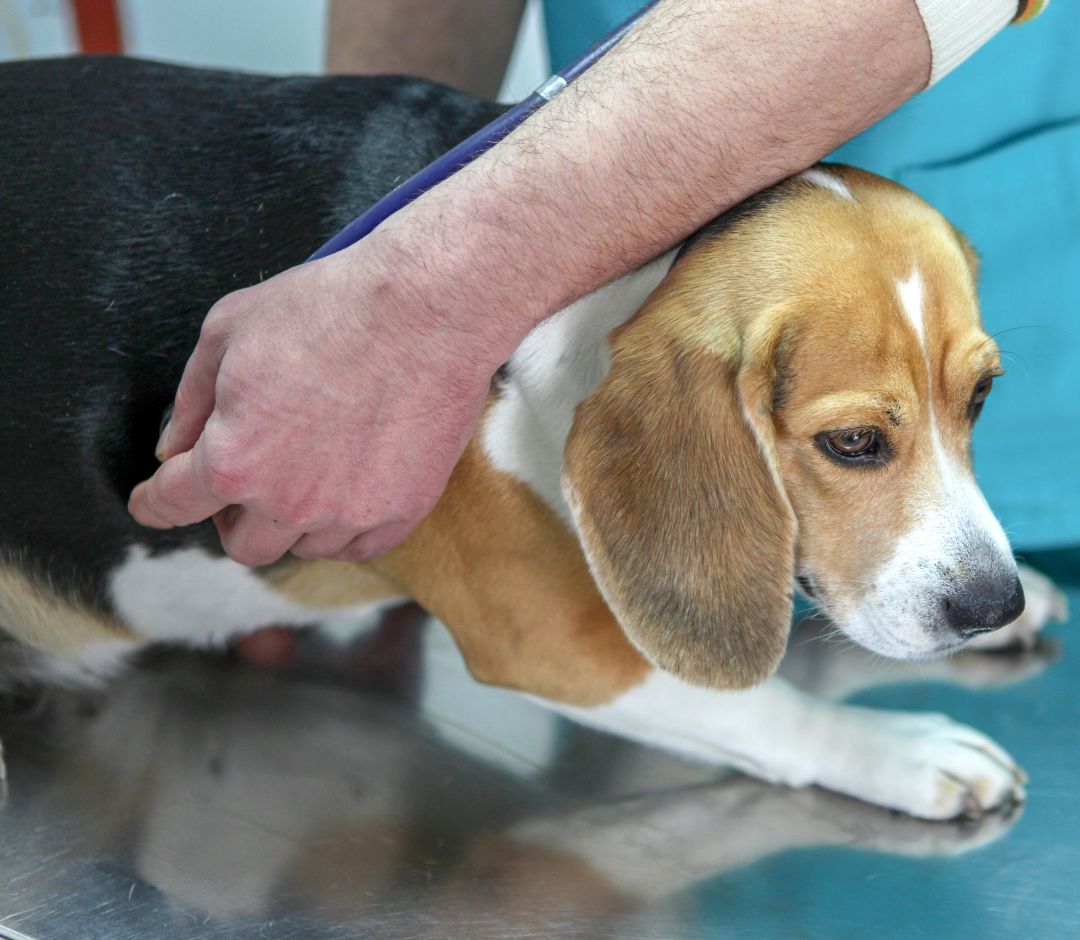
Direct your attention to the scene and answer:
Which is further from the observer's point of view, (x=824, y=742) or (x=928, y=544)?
(x=824, y=742)

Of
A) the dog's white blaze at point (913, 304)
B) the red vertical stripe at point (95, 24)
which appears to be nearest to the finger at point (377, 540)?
the dog's white blaze at point (913, 304)

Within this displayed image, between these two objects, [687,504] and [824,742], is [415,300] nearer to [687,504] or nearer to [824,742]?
[687,504]

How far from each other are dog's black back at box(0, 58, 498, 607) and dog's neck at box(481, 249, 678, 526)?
0.23 m

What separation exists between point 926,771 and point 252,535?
0.66 metres

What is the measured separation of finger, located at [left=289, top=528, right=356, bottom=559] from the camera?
1088mm

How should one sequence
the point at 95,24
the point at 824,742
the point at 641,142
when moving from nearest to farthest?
the point at 641,142
the point at 824,742
the point at 95,24

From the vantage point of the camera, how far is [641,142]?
37.8 inches

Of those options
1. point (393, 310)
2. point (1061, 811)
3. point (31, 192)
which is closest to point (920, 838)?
point (1061, 811)

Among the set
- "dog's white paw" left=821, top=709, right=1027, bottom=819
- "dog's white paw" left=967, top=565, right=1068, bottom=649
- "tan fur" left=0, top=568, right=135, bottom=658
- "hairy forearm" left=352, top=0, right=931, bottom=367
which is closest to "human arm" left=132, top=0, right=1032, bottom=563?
"hairy forearm" left=352, top=0, right=931, bottom=367

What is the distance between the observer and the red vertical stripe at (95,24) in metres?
2.67

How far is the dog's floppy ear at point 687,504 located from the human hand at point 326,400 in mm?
117

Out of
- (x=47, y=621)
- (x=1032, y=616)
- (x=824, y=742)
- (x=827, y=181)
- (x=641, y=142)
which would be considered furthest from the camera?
(x=1032, y=616)

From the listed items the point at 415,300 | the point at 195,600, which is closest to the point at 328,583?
the point at 195,600

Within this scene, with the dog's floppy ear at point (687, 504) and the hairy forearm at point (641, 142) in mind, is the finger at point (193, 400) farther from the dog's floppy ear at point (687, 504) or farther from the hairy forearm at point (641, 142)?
the dog's floppy ear at point (687, 504)
